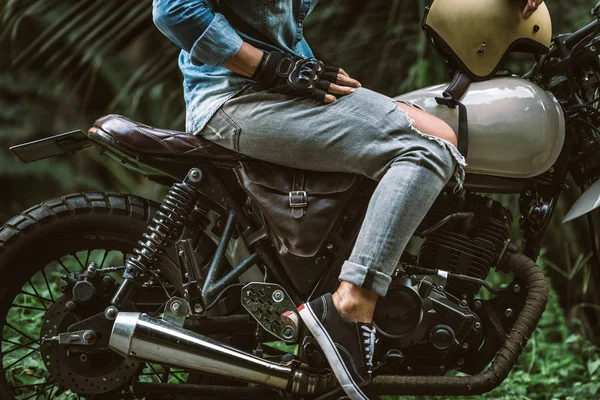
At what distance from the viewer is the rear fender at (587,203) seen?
103 inches

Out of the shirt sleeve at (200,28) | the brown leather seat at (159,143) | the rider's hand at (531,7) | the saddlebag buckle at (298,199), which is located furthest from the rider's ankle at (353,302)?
the rider's hand at (531,7)

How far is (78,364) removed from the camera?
264 cm

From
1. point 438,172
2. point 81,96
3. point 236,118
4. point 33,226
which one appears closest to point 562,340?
point 438,172

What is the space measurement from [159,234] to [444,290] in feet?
3.38

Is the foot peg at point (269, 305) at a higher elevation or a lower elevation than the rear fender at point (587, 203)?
lower

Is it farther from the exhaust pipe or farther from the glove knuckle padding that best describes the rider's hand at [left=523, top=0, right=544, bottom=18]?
the exhaust pipe

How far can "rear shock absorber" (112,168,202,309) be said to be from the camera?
8.47 ft

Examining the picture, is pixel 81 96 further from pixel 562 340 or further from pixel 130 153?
pixel 562 340

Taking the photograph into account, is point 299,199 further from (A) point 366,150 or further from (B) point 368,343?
(B) point 368,343

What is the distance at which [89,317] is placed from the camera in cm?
264

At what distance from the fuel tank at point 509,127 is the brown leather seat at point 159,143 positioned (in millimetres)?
741

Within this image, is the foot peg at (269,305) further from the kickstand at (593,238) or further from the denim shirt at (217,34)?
the kickstand at (593,238)

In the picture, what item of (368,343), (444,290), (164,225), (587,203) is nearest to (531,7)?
(587,203)

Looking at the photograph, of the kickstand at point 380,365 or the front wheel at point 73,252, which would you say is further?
the front wheel at point 73,252
